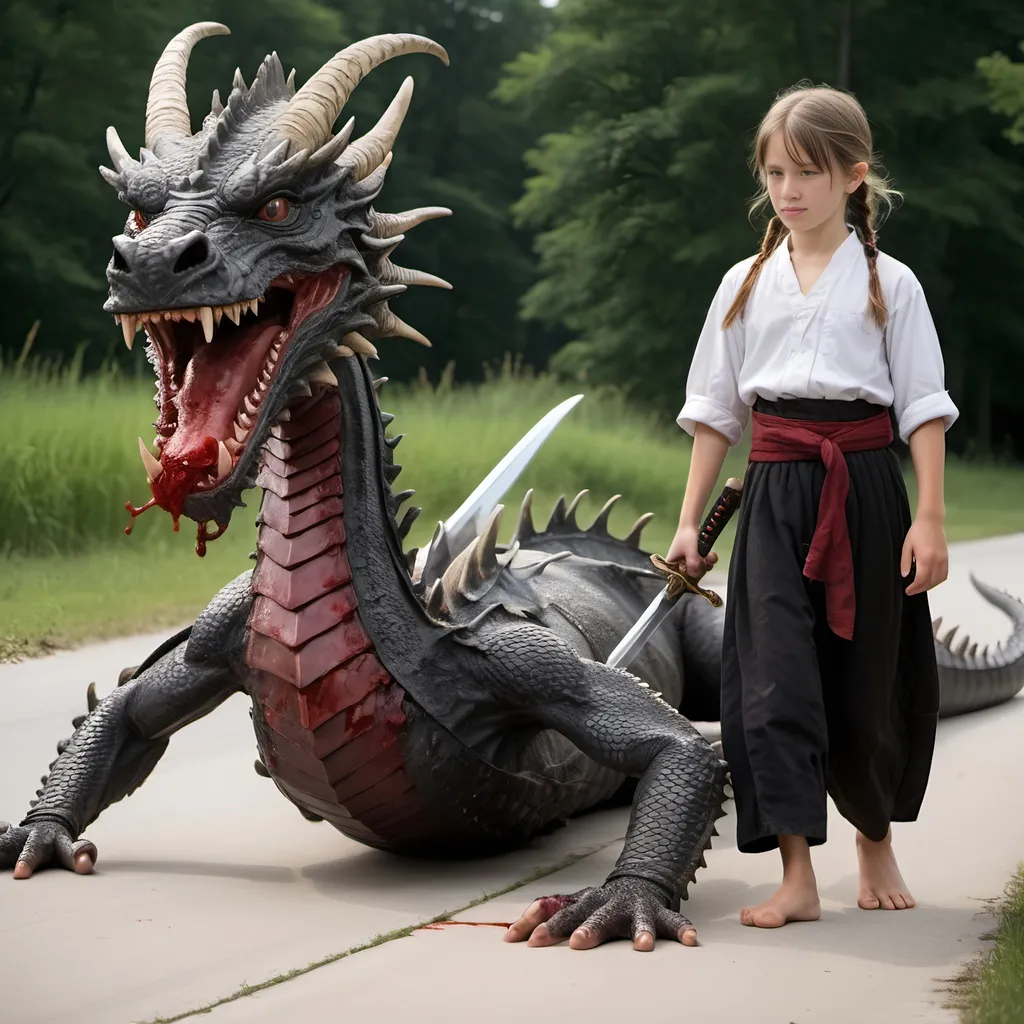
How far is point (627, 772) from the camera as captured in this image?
3967mm

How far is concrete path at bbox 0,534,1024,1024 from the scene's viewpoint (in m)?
3.07

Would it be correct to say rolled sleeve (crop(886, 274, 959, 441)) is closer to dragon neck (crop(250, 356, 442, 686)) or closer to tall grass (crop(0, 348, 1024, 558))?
dragon neck (crop(250, 356, 442, 686))

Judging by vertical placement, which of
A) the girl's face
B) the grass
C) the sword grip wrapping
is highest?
the girl's face

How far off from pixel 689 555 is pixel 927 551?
1.95 feet

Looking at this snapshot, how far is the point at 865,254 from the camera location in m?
3.77

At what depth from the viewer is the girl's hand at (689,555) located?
3.89m

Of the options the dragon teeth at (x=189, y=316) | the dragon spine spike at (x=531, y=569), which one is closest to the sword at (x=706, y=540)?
the dragon spine spike at (x=531, y=569)

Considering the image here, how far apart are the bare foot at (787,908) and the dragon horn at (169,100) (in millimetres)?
2164

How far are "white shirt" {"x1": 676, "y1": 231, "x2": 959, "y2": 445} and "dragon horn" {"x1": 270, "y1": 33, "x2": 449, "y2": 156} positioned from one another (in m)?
0.98

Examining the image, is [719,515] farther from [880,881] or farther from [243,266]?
[243,266]

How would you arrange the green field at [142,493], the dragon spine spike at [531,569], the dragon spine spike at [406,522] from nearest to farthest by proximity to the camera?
the dragon spine spike at [406,522] < the dragon spine spike at [531,569] < the green field at [142,493]

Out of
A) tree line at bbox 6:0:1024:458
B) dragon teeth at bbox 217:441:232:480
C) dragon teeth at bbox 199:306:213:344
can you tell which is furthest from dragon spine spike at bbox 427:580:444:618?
tree line at bbox 6:0:1024:458

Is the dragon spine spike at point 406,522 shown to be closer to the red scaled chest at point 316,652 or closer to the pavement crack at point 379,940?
the red scaled chest at point 316,652

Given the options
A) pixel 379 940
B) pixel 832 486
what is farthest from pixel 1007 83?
pixel 379 940
